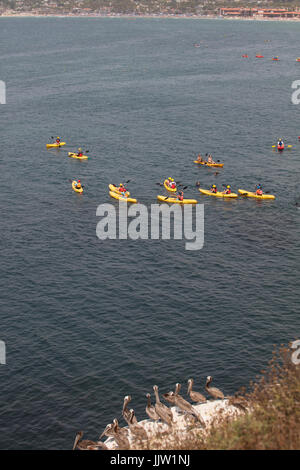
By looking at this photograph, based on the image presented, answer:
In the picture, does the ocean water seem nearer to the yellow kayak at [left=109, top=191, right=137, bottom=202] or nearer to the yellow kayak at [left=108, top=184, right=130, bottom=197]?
the yellow kayak at [left=109, top=191, right=137, bottom=202]

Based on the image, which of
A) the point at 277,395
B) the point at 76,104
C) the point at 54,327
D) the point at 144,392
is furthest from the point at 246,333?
the point at 76,104

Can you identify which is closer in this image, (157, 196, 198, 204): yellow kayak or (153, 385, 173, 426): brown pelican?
(153, 385, 173, 426): brown pelican

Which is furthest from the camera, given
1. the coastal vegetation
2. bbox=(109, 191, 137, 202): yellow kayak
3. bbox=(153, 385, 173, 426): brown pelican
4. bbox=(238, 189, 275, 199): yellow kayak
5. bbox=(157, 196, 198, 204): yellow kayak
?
bbox=(238, 189, 275, 199): yellow kayak

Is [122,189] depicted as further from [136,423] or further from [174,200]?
[136,423]

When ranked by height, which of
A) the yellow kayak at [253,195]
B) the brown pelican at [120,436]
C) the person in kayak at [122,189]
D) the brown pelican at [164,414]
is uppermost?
the person in kayak at [122,189]

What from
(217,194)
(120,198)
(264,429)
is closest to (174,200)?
(217,194)

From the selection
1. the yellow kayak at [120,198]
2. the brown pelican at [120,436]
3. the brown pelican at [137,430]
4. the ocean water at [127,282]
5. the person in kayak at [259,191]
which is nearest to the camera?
the brown pelican at [120,436]

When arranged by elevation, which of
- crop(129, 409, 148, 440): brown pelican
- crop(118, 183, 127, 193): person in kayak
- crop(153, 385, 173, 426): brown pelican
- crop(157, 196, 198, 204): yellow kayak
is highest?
crop(118, 183, 127, 193): person in kayak

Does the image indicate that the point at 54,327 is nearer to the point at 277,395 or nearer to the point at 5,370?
the point at 5,370

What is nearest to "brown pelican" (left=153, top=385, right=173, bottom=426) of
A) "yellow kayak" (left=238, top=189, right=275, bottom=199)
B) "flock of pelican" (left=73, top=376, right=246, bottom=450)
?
"flock of pelican" (left=73, top=376, right=246, bottom=450)

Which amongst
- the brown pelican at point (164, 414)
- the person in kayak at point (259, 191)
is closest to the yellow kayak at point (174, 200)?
the person in kayak at point (259, 191)

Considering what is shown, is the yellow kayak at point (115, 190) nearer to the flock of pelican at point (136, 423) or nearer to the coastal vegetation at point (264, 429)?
the flock of pelican at point (136, 423)
